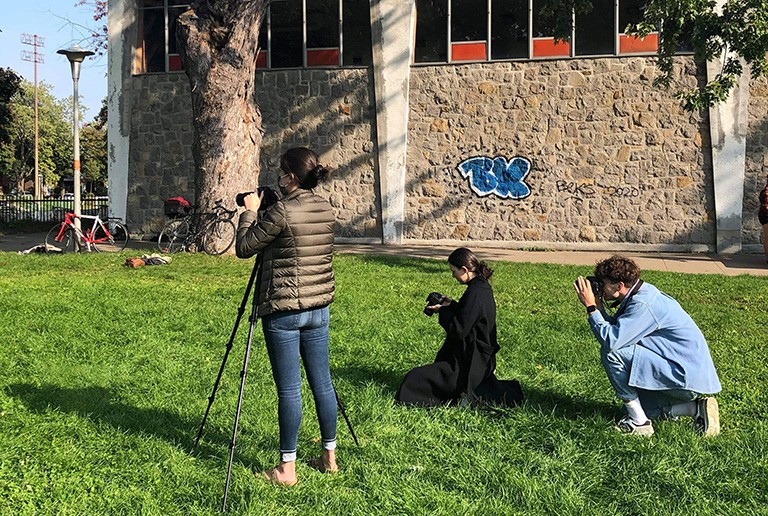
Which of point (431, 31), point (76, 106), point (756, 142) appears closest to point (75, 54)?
point (76, 106)

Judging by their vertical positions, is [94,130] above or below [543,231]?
above

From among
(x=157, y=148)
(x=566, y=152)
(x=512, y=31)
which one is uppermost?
(x=512, y=31)

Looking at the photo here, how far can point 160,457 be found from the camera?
4492 mm

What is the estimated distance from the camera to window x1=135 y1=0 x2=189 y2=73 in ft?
64.5

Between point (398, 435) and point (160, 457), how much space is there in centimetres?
144

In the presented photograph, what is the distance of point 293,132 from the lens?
18.9 m

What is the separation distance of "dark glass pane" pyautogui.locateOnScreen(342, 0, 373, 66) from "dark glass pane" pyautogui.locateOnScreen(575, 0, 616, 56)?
483cm

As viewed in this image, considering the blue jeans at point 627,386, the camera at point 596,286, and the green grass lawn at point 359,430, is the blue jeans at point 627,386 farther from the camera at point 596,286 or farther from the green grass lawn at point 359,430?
the camera at point 596,286

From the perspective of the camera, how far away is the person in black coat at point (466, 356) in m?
5.33

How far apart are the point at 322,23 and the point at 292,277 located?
15.9 metres

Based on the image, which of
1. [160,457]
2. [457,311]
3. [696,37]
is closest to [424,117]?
[696,37]

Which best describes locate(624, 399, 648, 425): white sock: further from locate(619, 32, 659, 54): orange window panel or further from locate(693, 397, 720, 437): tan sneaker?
locate(619, 32, 659, 54): orange window panel

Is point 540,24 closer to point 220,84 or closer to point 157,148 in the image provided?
point 220,84

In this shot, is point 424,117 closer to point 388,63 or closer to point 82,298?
point 388,63
